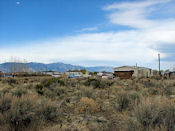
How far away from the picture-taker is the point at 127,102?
8.59 meters

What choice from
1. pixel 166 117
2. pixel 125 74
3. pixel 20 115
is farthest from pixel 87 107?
pixel 125 74

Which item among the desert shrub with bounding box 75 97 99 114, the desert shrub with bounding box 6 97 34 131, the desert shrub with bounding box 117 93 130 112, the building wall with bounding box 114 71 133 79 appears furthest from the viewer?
the building wall with bounding box 114 71 133 79

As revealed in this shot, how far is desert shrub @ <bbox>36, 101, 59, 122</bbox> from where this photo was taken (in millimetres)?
6456

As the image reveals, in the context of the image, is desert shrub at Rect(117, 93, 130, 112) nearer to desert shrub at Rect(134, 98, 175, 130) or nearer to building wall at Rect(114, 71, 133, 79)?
desert shrub at Rect(134, 98, 175, 130)

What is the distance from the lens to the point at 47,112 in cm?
662

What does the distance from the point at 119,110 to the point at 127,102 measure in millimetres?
722

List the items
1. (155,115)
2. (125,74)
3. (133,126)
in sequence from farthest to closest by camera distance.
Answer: (125,74), (155,115), (133,126)

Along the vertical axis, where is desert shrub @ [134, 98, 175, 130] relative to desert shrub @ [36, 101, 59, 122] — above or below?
above

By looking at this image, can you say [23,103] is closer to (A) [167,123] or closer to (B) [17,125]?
(B) [17,125]

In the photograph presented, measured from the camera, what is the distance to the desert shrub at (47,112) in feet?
21.2

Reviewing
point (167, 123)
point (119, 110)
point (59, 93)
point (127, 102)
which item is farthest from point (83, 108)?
point (59, 93)

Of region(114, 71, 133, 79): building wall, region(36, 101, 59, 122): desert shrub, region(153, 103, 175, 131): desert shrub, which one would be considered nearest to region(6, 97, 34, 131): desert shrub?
region(36, 101, 59, 122): desert shrub

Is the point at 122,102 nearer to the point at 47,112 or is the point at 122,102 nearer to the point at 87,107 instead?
the point at 87,107

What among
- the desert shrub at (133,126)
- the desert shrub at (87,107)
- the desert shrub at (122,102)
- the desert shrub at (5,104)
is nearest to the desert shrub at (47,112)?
the desert shrub at (5,104)
